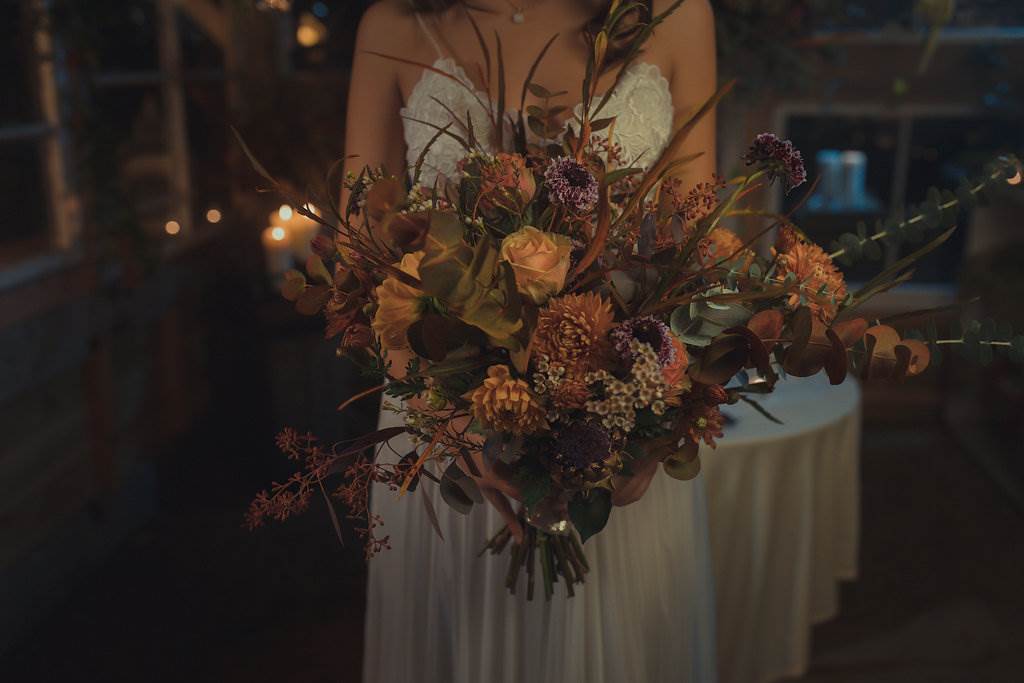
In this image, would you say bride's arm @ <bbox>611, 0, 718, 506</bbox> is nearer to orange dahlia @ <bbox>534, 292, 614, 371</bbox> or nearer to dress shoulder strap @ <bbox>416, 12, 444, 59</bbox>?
dress shoulder strap @ <bbox>416, 12, 444, 59</bbox>

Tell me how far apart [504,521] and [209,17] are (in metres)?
3.76

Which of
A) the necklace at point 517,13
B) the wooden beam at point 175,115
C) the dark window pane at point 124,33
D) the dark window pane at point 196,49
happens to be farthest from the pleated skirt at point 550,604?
the dark window pane at point 196,49

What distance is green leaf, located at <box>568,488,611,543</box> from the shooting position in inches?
44.0

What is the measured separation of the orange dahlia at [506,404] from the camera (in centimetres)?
95

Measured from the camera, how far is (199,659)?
277cm

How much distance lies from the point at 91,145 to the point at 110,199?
17 centimetres

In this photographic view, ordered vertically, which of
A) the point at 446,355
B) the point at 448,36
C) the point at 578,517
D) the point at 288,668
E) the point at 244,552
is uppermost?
the point at 448,36

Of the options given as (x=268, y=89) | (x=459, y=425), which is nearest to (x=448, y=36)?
(x=459, y=425)

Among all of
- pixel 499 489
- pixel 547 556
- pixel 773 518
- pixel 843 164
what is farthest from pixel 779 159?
pixel 843 164

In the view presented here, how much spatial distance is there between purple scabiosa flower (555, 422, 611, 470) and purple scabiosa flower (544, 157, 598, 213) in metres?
0.21

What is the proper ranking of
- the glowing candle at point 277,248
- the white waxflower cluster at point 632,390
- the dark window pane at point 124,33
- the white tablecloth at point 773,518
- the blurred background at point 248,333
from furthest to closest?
the glowing candle at point 277,248, the dark window pane at point 124,33, the blurred background at point 248,333, the white tablecloth at point 773,518, the white waxflower cluster at point 632,390

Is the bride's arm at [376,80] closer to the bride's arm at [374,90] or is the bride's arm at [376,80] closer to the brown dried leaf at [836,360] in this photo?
the bride's arm at [374,90]

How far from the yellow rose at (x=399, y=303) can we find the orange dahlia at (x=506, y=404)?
0.30ft

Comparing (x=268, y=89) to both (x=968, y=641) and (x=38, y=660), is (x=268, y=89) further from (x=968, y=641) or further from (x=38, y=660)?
(x=968, y=641)
